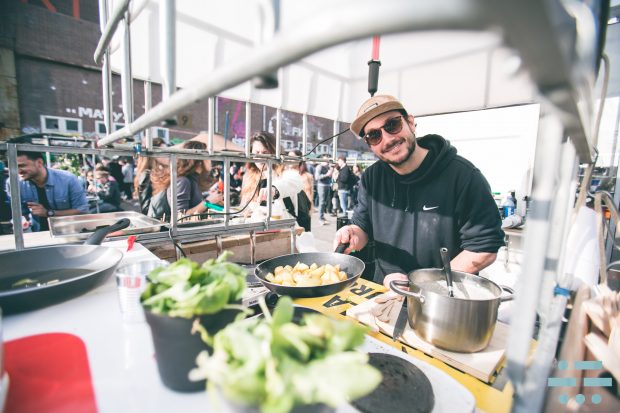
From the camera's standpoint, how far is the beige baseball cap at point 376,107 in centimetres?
176

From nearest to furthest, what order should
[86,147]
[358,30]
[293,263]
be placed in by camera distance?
1. [358,30]
2. [293,263]
3. [86,147]

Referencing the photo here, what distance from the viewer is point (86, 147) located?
150 centimetres

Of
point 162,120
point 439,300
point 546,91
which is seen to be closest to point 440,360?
point 439,300

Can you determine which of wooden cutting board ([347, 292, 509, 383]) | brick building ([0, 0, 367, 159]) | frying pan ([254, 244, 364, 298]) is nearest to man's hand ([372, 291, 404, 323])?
wooden cutting board ([347, 292, 509, 383])

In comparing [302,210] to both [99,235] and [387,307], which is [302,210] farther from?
[387,307]

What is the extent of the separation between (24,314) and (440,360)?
132cm

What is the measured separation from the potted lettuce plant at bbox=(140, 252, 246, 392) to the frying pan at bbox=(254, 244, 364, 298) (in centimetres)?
44

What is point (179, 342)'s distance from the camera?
54 centimetres

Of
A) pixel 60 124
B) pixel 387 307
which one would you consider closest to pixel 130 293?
pixel 387 307

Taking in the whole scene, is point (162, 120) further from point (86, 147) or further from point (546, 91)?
point (86, 147)

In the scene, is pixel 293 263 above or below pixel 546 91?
below

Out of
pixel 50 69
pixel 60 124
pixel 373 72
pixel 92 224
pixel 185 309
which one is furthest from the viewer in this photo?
pixel 60 124

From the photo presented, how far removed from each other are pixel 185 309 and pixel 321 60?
1.85 metres

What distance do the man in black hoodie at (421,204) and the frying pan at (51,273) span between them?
1173mm
